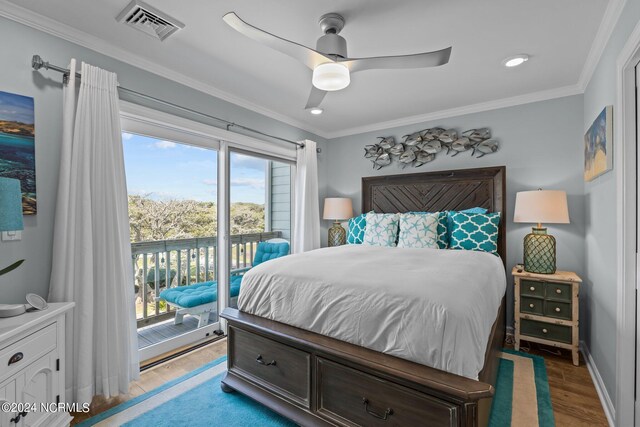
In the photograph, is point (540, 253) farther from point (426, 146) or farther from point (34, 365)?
point (34, 365)

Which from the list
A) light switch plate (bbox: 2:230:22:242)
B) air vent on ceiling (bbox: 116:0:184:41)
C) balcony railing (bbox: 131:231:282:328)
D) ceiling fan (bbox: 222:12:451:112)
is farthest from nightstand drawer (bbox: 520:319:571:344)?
light switch plate (bbox: 2:230:22:242)

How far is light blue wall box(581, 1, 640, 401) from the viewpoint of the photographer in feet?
6.21

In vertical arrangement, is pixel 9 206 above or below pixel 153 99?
below

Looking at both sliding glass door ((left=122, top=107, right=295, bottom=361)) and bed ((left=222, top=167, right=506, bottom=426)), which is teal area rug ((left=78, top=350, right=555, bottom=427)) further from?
sliding glass door ((left=122, top=107, right=295, bottom=361))

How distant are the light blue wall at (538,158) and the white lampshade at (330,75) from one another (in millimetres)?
2363

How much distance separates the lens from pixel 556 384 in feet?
7.52

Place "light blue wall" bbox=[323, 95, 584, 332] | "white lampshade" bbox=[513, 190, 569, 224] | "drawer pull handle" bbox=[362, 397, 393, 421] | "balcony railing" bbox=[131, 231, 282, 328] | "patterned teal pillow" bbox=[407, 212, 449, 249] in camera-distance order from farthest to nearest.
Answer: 1. "patterned teal pillow" bbox=[407, 212, 449, 249]
2. "balcony railing" bbox=[131, 231, 282, 328]
3. "light blue wall" bbox=[323, 95, 584, 332]
4. "white lampshade" bbox=[513, 190, 569, 224]
5. "drawer pull handle" bbox=[362, 397, 393, 421]

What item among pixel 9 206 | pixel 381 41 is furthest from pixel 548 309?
pixel 9 206

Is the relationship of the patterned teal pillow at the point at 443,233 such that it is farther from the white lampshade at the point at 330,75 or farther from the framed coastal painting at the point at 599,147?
the white lampshade at the point at 330,75

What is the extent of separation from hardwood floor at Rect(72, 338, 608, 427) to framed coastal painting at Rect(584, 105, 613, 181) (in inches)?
63.7

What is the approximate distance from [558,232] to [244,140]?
3509 millimetres

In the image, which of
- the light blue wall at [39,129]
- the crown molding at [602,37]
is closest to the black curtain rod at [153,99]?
the light blue wall at [39,129]

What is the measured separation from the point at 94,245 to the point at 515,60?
358 centimetres

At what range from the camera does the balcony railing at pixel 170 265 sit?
309 cm
